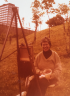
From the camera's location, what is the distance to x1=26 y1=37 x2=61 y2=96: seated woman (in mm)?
2195

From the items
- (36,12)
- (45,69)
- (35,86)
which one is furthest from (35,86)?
(36,12)

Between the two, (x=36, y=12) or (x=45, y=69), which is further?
(x=36, y=12)

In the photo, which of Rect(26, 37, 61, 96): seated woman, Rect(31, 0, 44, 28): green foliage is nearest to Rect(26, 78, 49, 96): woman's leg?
Rect(26, 37, 61, 96): seated woman

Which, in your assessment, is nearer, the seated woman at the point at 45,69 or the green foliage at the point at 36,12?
the seated woman at the point at 45,69

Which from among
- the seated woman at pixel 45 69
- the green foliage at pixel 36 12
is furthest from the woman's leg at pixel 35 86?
the green foliage at pixel 36 12

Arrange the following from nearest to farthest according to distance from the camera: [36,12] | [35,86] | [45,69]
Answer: [35,86] < [45,69] < [36,12]

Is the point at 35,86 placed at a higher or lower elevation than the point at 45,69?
lower

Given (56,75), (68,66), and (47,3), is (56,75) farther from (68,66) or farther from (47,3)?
(47,3)

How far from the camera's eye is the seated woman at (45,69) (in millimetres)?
2195

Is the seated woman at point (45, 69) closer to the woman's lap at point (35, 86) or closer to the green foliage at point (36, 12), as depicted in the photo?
the woman's lap at point (35, 86)

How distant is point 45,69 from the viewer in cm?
243

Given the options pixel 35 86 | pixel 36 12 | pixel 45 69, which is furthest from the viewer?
pixel 36 12

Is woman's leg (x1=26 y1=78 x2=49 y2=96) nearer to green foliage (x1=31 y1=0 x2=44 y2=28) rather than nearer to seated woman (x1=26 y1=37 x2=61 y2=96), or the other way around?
seated woman (x1=26 y1=37 x2=61 y2=96)

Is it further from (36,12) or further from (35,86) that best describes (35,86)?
(36,12)
